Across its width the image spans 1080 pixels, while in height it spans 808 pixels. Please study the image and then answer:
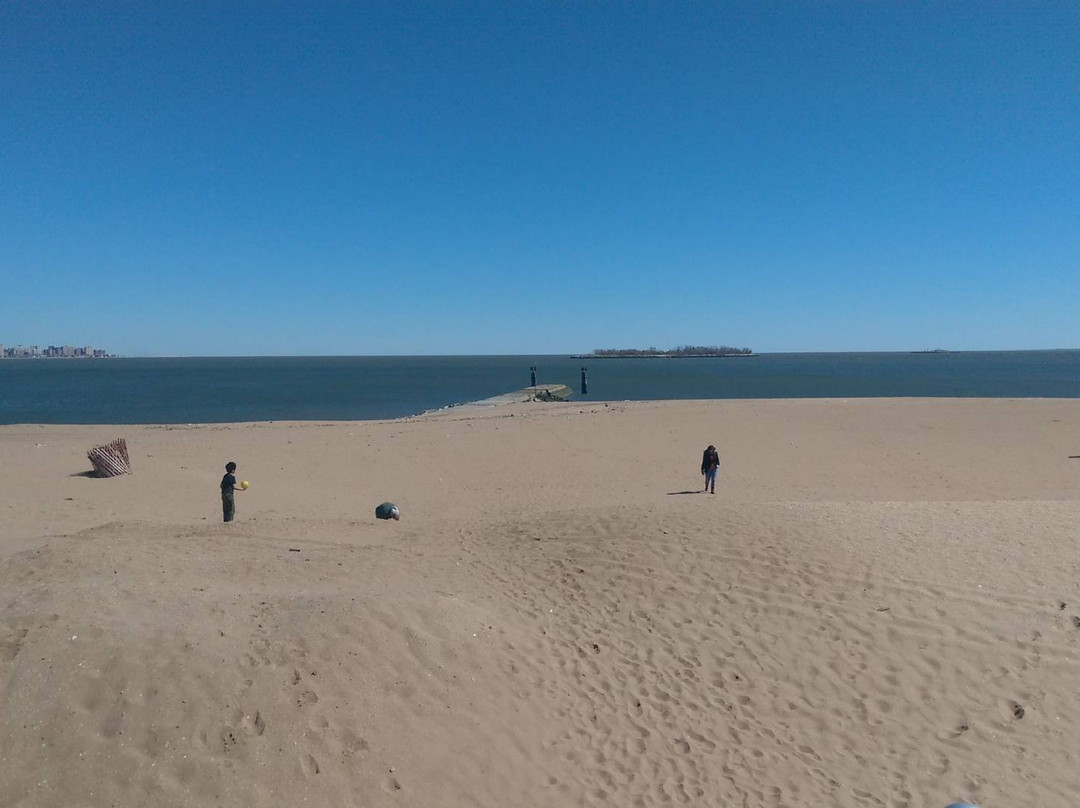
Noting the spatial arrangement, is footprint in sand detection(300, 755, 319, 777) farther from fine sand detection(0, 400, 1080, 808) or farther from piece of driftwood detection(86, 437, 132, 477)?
piece of driftwood detection(86, 437, 132, 477)

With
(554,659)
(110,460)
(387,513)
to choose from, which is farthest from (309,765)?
(110,460)

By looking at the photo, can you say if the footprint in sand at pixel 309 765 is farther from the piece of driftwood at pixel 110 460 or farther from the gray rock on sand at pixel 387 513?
the piece of driftwood at pixel 110 460

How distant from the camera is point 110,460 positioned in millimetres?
18531

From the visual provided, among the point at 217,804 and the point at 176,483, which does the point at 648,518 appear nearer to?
the point at 217,804

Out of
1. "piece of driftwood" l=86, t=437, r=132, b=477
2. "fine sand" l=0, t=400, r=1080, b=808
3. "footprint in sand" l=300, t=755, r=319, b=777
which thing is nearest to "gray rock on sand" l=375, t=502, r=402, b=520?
"fine sand" l=0, t=400, r=1080, b=808

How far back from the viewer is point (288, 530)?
38.3 ft

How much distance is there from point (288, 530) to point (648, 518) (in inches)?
241

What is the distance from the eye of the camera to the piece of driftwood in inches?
725

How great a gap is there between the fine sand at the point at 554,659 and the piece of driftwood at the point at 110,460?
15.4 feet

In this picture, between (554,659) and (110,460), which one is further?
(110,460)

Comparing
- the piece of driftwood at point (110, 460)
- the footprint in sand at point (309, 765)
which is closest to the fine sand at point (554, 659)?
the footprint in sand at point (309, 765)

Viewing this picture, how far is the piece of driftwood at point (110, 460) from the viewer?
1841 centimetres

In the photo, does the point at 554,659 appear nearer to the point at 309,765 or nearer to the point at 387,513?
the point at 309,765

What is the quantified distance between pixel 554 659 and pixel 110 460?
16095 millimetres
